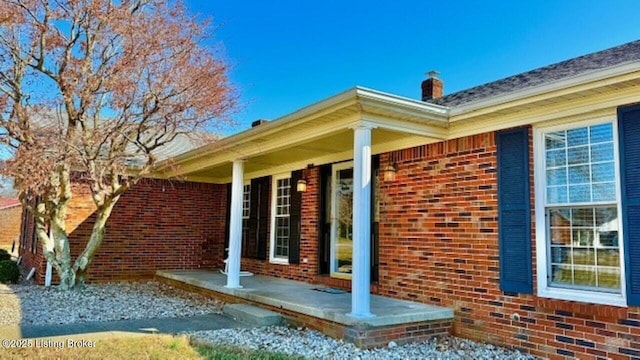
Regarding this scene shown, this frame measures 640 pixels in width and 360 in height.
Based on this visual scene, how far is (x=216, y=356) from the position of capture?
4.64 metres

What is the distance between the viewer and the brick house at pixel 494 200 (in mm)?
4660

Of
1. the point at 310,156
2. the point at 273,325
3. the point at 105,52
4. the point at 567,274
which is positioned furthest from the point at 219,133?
the point at 567,274

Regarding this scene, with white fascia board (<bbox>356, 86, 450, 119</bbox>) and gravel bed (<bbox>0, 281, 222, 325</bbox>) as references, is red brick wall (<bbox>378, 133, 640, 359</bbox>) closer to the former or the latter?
white fascia board (<bbox>356, 86, 450, 119</bbox>)

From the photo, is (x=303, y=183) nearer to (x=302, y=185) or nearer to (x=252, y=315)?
(x=302, y=185)

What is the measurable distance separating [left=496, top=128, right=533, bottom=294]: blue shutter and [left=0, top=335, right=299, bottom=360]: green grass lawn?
283cm

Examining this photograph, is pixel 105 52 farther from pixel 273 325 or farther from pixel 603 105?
pixel 603 105

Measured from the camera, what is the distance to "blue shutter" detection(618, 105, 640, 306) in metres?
4.43

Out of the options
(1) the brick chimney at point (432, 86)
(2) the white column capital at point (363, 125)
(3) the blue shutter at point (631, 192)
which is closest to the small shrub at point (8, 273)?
(2) the white column capital at point (363, 125)

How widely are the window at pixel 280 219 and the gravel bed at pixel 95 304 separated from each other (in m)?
1.93

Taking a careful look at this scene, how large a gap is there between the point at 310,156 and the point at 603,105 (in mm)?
5108

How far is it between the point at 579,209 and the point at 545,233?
0.45 m

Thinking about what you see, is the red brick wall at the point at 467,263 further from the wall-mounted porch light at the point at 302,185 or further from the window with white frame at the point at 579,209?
the wall-mounted porch light at the point at 302,185

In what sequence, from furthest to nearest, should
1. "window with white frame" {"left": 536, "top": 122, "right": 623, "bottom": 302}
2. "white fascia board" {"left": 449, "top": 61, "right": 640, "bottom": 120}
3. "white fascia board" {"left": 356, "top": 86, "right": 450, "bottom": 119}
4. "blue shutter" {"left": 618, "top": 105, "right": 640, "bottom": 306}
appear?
"white fascia board" {"left": 356, "top": 86, "right": 450, "bottom": 119}, "window with white frame" {"left": 536, "top": 122, "right": 623, "bottom": 302}, "blue shutter" {"left": 618, "top": 105, "right": 640, "bottom": 306}, "white fascia board" {"left": 449, "top": 61, "right": 640, "bottom": 120}

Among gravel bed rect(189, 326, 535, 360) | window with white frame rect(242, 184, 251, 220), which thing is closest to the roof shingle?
gravel bed rect(189, 326, 535, 360)
